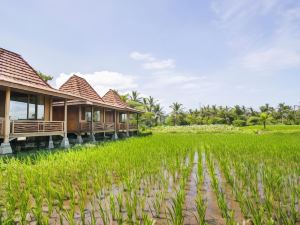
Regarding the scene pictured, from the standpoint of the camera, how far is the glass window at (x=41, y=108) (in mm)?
13180

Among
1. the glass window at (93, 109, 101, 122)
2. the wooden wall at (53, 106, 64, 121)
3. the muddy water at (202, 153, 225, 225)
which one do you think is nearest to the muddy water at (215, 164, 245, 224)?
the muddy water at (202, 153, 225, 225)

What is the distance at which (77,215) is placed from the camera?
3.88m

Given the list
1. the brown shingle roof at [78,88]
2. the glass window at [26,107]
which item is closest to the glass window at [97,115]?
the brown shingle roof at [78,88]

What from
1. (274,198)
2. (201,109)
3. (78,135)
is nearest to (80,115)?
(78,135)

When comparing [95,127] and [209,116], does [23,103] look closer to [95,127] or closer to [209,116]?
[95,127]

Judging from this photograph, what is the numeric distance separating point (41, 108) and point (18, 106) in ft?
5.29

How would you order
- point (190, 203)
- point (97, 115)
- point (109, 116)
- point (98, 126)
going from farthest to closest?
1. point (109, 116)
2. point (97, 115)
3. point (98, 126)
4. point (190, 203)

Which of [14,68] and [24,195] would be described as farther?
[14,68]

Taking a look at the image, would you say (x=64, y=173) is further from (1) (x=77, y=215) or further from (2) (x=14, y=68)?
(2) (x=14, y=68)

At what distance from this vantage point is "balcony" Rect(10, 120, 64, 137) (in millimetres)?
10164

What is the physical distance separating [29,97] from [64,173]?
7.93m

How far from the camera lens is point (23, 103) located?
12.2m

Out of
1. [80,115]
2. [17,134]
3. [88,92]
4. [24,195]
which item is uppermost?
[88,92]

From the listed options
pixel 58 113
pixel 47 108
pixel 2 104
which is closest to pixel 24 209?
pixel 2 104
